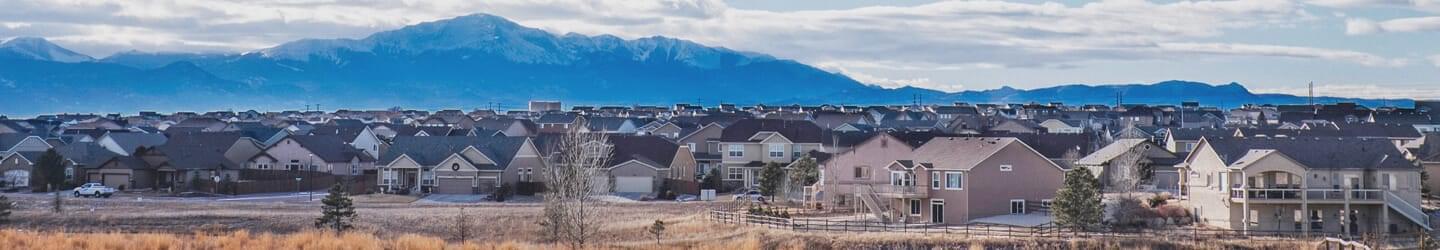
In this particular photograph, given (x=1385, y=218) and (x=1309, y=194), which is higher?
(x=1309, y=194)

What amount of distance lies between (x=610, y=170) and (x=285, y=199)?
45.0ft

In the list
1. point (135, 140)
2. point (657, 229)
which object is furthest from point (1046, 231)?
point (135, 140)

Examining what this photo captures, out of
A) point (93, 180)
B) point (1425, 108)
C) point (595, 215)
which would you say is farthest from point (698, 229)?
point (1425, 108)

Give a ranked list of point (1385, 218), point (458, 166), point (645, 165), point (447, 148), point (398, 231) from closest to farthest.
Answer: point (1385, 218) < point (398, 231) < point (458, 166) < point (645, 165) < point (447, 148)

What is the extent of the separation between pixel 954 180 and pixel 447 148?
98.0 feet

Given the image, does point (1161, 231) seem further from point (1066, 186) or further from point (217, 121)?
point (217, 121)

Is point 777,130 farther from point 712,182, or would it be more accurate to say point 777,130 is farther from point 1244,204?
point 1244,204

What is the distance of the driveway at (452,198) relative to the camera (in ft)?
217

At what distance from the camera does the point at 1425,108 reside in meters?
124

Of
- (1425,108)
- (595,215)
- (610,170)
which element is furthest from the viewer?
(1425,108)

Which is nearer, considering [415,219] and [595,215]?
[595,215]

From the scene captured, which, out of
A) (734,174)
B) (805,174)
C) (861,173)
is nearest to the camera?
(861,173)

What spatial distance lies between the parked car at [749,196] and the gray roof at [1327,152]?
20.4m

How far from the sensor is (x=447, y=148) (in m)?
73.6
